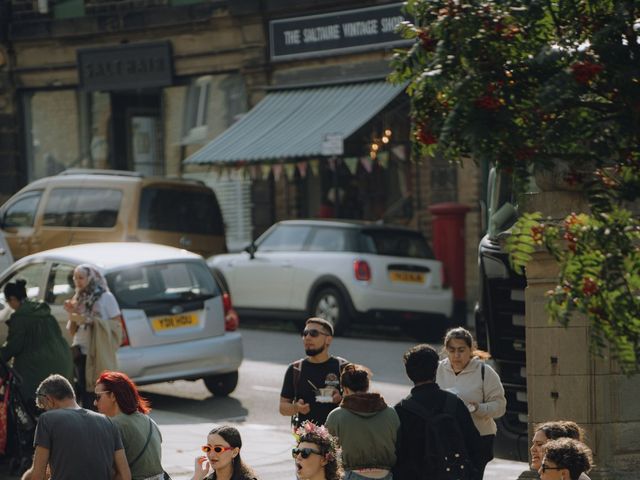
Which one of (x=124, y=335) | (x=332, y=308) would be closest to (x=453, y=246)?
(x=332, y=308)

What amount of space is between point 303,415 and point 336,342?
10306 millimetres

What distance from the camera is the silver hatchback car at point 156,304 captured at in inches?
548

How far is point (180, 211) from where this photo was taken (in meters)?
22.0

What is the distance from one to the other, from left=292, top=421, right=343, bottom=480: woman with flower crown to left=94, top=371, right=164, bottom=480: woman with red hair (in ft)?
4.79

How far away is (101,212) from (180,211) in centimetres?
128

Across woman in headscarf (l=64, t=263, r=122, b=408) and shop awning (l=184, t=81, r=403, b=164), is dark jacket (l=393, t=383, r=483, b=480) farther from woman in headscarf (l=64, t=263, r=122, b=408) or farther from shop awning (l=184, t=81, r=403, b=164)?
shop awning (l=184, t=81, r=403, b=164)

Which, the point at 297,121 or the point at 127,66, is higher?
the point at 127,66

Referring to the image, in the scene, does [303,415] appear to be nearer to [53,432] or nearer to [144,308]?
[53,432]

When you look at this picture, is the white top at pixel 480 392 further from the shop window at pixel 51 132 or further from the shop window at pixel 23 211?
the shop window at pixel 51 132

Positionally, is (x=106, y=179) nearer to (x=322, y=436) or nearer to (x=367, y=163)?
(x=367, y=163)

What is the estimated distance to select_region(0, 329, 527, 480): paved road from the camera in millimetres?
11789

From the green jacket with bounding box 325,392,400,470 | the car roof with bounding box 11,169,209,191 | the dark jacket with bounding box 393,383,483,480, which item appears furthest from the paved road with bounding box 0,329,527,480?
the green jacket with bounding box 325,392,400,470

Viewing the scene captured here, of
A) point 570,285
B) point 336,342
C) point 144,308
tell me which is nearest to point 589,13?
point 570,285

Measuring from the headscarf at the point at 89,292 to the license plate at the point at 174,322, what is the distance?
4.58 ft
